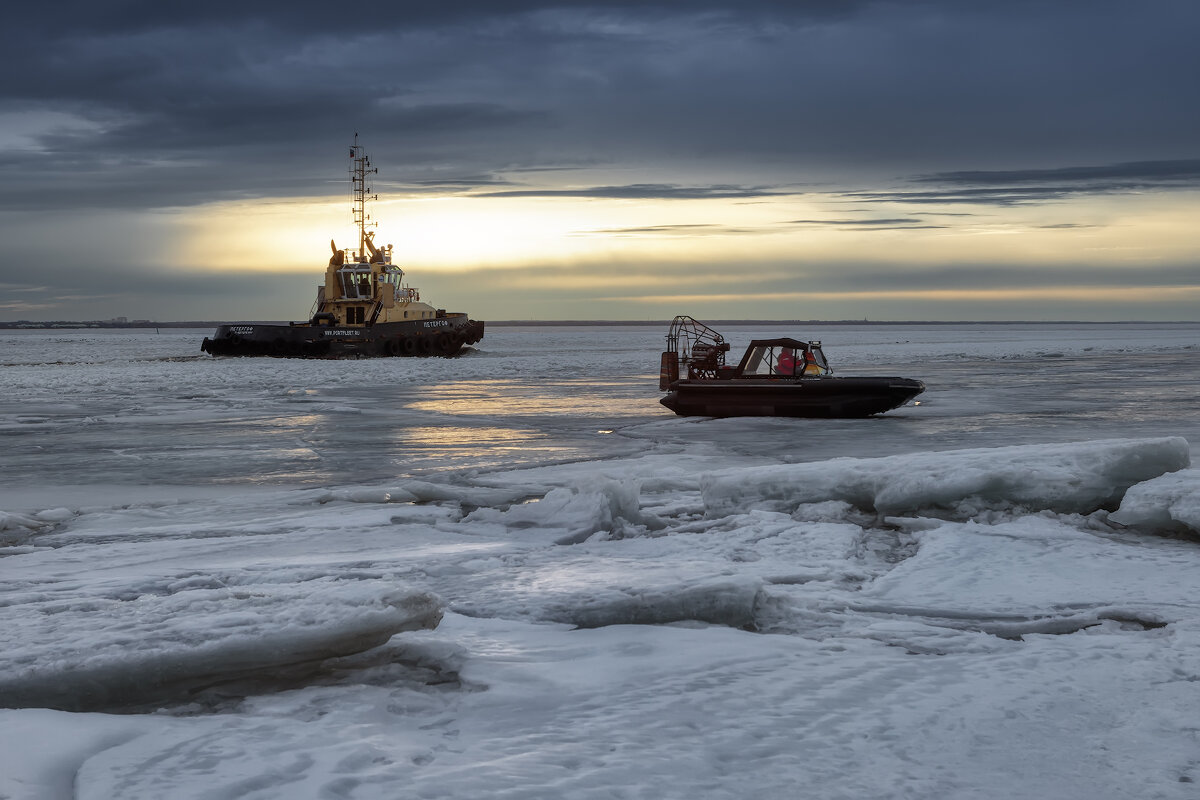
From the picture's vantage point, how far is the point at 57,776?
125 inches

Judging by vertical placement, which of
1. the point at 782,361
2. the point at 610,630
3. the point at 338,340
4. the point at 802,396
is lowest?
the point at 610,630

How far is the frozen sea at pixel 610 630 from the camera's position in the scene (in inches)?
127

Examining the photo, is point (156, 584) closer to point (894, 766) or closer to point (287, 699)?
point (287, 699)

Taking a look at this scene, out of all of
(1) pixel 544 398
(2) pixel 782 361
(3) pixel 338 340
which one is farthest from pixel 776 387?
(3) pixel 338 340

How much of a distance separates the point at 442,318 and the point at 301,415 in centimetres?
3153

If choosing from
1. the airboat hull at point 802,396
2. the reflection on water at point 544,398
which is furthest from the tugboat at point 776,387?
the reflection on water at point 544,398

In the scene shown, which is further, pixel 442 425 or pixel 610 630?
pixel 442 425

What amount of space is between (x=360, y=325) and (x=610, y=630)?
135 feet

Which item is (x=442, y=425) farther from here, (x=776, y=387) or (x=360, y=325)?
(x=360, y=325)

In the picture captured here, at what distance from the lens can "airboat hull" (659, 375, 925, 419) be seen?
1527 cm

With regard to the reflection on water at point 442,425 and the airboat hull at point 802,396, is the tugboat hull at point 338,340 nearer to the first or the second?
the reflection on water at point 442,425

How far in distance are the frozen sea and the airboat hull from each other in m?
5.62

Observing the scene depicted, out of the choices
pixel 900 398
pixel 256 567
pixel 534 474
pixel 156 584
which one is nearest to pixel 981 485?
pixel 534 474

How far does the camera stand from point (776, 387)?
15531 millimetres
